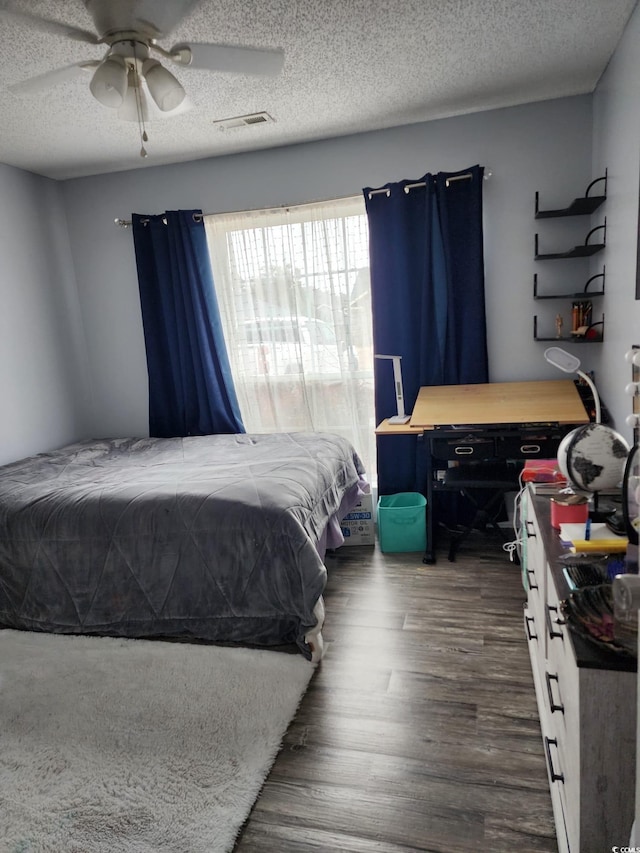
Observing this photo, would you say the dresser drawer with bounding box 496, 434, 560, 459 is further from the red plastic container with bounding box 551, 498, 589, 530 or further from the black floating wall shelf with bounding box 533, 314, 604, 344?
the red plastic container with bounding box 551, 498, 589, 530

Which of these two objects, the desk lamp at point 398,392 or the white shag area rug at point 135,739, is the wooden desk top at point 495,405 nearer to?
the desk lamp at point 398,392

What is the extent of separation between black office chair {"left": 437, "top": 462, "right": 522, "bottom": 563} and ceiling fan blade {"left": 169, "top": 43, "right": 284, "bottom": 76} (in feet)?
6.82

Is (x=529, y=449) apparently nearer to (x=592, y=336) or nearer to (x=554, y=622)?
(x=592, y=336)

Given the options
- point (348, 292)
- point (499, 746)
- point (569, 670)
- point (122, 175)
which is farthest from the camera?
point (122, 175)

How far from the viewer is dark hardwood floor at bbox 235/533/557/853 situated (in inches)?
58.1

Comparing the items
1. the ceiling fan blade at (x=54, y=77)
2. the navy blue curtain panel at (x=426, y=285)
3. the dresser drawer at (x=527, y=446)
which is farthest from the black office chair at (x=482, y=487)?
the ceiling fan blade at (x=54, y=77)

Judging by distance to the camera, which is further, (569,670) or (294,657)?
(294,657)

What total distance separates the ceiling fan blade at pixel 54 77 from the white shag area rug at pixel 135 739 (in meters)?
2.31

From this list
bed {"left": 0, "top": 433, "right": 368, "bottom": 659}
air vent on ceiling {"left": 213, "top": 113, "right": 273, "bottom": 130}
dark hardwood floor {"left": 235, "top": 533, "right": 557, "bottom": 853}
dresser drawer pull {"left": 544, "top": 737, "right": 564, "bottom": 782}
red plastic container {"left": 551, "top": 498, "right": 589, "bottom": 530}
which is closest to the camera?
dresser drawer pull {"left": 544, "top": 737, "right": 564, "bottom": 782}

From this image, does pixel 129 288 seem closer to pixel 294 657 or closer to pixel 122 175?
pixel 122 175

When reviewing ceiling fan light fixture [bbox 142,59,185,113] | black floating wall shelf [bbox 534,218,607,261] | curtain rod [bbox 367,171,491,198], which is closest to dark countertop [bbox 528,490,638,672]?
black floating wall shelf [bbox 534,218,607,261]

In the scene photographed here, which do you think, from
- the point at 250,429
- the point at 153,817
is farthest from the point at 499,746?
the point at 250,429

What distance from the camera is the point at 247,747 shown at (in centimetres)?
179

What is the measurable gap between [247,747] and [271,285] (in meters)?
2.83
